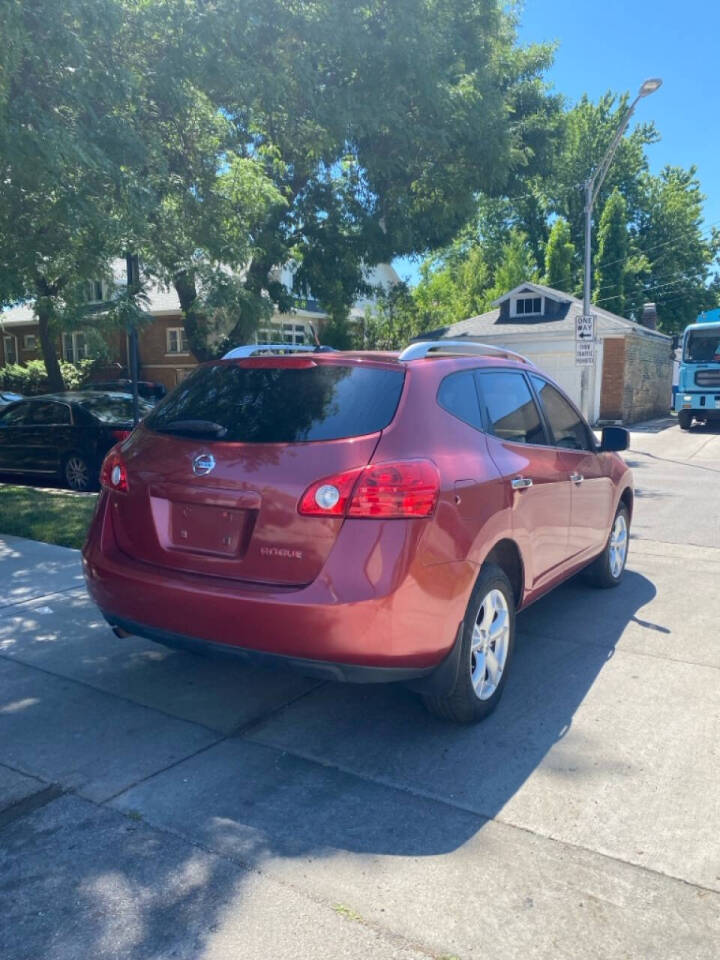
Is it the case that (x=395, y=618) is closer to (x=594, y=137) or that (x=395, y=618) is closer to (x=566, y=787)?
(x=566, y=787)

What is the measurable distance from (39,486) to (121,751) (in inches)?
357

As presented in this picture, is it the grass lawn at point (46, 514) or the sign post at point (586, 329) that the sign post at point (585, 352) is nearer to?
the sign post at point (586, 329)

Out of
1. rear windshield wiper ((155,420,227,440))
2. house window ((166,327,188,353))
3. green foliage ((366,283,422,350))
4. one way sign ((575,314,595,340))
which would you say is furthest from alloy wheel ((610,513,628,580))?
house window ((166,327,188,353))

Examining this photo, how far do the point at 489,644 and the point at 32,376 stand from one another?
30.9 meters

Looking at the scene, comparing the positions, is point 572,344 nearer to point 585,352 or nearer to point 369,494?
point 585,352

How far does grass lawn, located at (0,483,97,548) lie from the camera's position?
752cm

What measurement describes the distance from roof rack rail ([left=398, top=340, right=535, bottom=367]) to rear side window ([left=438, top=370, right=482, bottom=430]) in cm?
18

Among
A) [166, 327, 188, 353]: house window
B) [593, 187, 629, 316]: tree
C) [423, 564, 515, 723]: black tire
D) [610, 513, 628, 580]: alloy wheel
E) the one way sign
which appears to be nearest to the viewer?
[423, 564, 515, 723]: black tire

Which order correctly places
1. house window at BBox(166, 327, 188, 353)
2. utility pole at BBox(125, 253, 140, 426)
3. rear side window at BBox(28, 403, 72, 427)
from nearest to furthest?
utility pole at BBox(125, 253, 140, 426)
rear side window at BBox(28, 403, 72, 427)
house window at BBox(166, 327, 188, 353)

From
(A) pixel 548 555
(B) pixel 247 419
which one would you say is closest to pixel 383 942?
(B) pixel 247 419

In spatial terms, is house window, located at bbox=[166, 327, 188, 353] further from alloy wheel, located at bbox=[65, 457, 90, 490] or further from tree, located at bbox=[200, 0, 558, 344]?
→ alloy wheel, located at bbox=[65, 457, 90, 490]

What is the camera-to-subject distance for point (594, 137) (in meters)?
46.9

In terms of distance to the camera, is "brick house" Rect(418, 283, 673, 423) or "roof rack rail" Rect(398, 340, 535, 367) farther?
"brick house" Rect(418, 283, 673, 423)

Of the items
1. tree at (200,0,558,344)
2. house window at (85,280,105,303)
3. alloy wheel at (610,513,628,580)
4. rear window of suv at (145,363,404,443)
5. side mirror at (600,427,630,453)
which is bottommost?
alloy wheel at (610,513,628,580)
